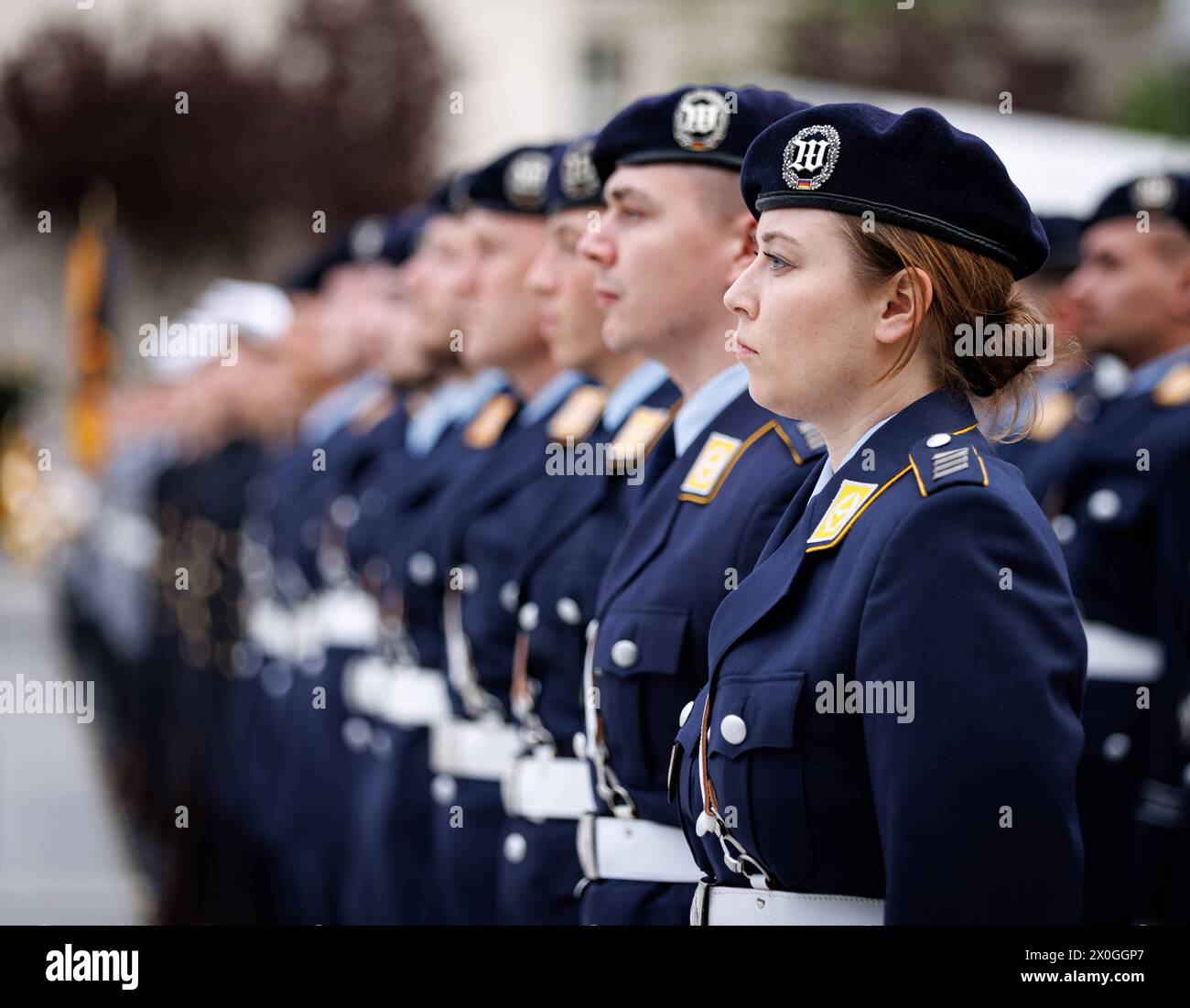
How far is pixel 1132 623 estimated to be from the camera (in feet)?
14.0

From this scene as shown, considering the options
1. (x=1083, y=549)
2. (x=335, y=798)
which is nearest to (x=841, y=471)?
(x=1083, y=549)

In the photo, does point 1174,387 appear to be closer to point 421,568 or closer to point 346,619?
point 421,568

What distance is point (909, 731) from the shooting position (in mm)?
2133

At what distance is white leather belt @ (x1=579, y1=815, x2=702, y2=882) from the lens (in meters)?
2.93

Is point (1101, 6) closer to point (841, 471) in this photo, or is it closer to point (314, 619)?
point (314, 619)

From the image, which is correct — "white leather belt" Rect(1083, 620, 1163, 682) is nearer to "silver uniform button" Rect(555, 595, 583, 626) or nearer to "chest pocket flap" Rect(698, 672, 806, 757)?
"silver uniform button" Rect(555, 595, 583, 626)

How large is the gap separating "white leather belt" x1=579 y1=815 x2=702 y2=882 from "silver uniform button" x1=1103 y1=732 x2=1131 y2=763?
5.48 feet

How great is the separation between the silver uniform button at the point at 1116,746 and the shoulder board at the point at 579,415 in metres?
1.40

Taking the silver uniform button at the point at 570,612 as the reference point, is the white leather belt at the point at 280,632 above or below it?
above

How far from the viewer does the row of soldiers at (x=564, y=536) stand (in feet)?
9.78

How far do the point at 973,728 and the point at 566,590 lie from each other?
4.86 feet

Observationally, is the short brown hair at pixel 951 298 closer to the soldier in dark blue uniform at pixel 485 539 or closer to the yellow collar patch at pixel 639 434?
the yellow collar patch at pixel 639 434
